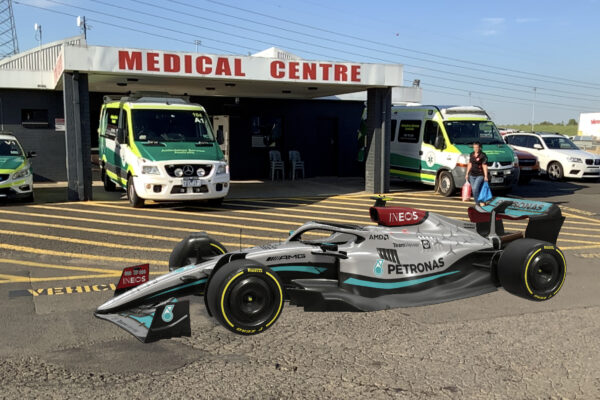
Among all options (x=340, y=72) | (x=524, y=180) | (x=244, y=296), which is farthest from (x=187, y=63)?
(x=524, y=180)

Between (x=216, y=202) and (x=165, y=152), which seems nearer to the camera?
(x=165, y=152)

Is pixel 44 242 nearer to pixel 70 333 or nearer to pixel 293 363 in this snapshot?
pixel 70 333

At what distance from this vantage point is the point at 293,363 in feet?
18.1

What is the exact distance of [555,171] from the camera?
76.0 feet

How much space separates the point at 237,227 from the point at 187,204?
344 cm

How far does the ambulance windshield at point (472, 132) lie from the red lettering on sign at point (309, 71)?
445 cm

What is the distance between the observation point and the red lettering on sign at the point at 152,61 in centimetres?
1552

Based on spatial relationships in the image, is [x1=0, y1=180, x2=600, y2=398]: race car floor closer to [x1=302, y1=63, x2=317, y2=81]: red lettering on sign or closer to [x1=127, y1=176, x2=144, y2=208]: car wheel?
[x1=127, y1=176, x2=144, y2=208]: car wheel

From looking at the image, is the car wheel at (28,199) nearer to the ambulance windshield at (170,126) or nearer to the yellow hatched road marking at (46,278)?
the ambulance windshield at (170,126)

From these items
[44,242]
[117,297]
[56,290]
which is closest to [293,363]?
[117,297]

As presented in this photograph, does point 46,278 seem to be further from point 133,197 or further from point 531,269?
point 531,269

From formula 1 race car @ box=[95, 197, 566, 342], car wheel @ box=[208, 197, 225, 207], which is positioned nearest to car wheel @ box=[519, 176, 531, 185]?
car wheel @ box=[208, 197, 225, 207]

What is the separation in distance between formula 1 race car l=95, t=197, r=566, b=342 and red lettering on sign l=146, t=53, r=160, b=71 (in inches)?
406

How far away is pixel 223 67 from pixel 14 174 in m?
6.06
